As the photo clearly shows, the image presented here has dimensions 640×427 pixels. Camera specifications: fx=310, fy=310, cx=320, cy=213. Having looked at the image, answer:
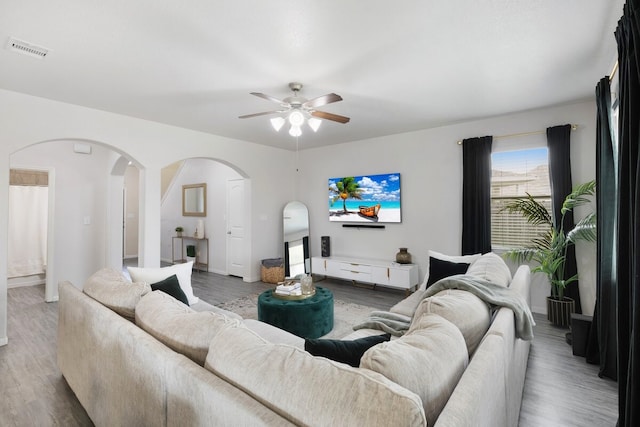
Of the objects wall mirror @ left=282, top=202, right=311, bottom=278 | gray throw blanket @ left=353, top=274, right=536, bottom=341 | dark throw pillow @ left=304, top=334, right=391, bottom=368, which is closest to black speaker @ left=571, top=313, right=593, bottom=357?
gray throw blanket @ left=353, top=274, right=536, bottom=341

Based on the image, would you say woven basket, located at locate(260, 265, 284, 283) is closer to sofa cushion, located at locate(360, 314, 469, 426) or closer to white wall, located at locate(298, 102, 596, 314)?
white wall, located at locate(298, 102, 596, 314)

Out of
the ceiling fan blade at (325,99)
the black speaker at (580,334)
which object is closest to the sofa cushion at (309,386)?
the ceiling fan blade at (325,99)

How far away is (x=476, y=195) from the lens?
4281 millimetres

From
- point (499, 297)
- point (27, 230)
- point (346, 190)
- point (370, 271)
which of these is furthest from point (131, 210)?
point (499, 297)

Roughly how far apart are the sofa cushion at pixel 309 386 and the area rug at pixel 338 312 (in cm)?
224

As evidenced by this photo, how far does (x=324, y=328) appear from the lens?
320 cm

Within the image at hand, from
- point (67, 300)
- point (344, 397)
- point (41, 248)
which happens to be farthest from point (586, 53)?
point (41, 248)

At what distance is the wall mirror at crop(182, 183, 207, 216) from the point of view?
699cm

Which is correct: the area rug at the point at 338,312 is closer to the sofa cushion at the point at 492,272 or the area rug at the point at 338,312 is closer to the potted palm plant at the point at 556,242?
the sofa cushion at the point at 492,272

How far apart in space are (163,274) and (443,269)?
2.70m

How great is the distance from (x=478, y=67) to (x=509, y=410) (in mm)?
2608

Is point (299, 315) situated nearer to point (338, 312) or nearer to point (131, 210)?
point (338, 312)

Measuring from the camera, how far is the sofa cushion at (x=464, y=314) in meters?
1.45

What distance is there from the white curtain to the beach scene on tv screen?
16.7 ft
